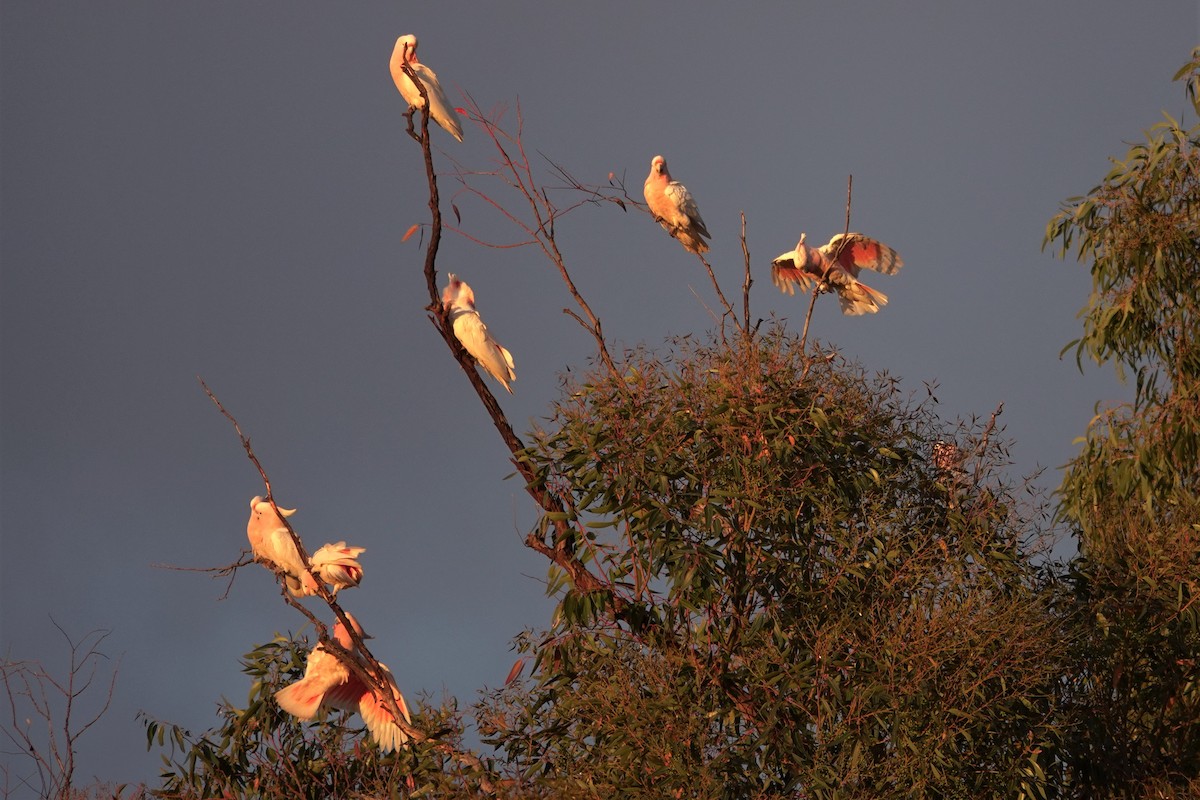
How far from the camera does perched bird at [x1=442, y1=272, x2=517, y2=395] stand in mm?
6398

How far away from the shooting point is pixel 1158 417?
6793 mm

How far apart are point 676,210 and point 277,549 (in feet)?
8.73

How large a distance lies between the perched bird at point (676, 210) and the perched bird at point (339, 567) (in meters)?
2.48

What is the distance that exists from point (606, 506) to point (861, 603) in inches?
37.7

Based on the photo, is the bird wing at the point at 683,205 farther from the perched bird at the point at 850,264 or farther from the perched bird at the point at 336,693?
the perched bird at the point at 336,693

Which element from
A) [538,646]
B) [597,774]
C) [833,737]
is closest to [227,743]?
[538,646]

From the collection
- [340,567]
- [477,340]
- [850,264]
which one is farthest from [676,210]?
[340,567]

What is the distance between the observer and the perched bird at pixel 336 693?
5.70 meters

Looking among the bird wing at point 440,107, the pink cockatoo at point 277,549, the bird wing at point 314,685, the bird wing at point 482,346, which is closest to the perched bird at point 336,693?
the bird wing at point 314,685

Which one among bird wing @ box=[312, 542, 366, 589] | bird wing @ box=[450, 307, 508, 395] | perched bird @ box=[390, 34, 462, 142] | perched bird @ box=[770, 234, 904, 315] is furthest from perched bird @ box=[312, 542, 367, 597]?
perched bird @ box=[770, 234, 904, 315]

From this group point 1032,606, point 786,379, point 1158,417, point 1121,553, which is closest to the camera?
point 1032,606

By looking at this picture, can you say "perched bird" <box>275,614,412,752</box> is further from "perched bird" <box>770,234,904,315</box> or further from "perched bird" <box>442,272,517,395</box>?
"perched bird" <box>770,234,904,315</box>

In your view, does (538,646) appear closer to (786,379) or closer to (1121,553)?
(786,379)

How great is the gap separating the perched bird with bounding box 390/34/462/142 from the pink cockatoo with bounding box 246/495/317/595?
6.92ft
